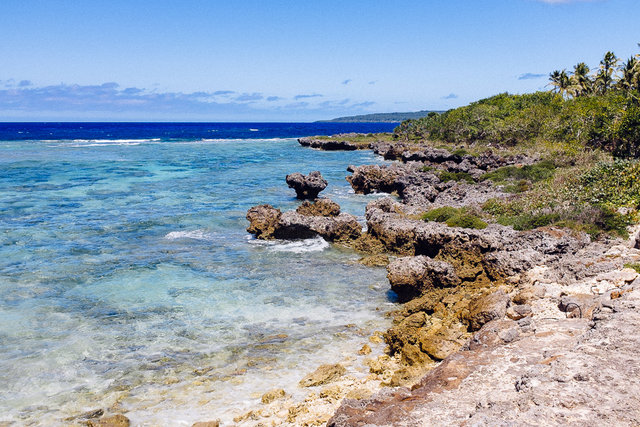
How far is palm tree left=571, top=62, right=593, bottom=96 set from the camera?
78.6 metres

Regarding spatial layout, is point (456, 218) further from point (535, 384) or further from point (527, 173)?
point (527, 173)

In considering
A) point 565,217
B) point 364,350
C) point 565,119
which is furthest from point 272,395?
point 565,119

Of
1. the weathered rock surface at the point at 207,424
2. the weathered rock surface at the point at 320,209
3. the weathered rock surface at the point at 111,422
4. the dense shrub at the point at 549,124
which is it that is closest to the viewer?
A: the weathered rock surface at the point at 207,424

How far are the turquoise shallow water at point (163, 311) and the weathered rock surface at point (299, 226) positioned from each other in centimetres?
72

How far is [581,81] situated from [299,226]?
75.0m

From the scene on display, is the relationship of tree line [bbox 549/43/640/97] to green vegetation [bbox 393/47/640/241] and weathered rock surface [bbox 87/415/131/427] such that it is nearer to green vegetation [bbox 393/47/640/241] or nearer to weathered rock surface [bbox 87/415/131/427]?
green vegetation [bbox 393/47/640/241]

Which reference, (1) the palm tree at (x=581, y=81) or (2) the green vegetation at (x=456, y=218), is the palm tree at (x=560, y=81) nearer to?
(1) the palm tree at (x=581, y=81)

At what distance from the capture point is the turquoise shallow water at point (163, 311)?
11250mm

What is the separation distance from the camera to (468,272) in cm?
1730

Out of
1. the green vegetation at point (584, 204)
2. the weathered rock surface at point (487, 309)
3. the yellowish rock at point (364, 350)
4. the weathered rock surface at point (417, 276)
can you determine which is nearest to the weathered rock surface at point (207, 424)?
the yellowish rock at point (364, 350)

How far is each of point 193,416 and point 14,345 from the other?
22.7ft

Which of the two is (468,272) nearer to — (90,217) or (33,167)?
Answer: (90,217)

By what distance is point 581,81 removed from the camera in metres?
80.5

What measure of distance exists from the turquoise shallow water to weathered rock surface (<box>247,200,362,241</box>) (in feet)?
2.36
